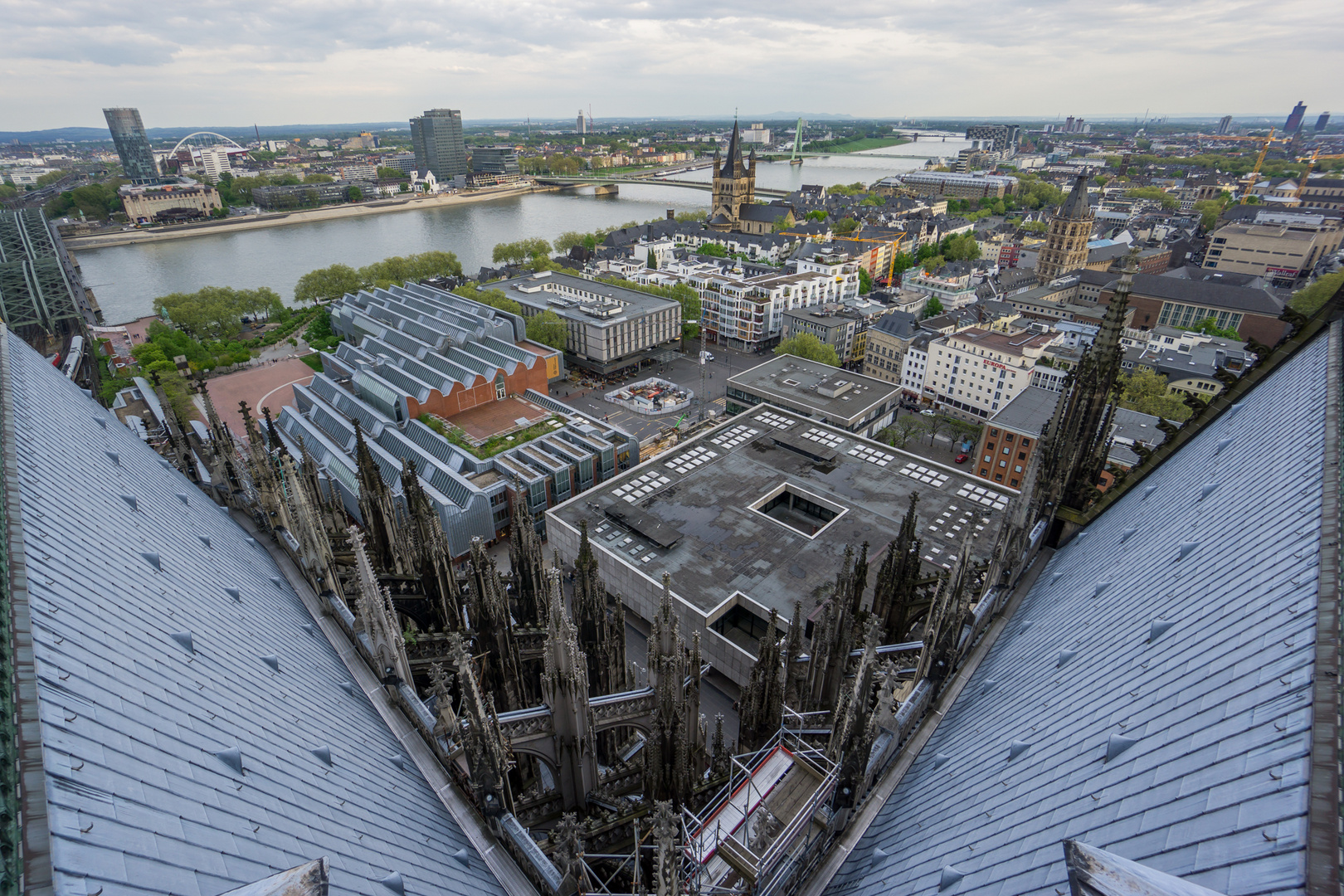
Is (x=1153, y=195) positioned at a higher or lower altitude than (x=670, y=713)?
lower

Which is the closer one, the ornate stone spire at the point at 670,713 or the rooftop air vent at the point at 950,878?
the rooftop air vent at the point at 950,878

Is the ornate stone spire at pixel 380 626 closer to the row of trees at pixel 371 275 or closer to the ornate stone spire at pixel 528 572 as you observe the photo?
the ornate stone spire at pixel 528 572

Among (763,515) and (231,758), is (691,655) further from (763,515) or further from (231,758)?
(763,515)

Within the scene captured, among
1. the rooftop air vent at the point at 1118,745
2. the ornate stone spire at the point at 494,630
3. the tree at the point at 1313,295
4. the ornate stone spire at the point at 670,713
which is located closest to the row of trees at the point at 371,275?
the ornate stone spire at the point at 494,630

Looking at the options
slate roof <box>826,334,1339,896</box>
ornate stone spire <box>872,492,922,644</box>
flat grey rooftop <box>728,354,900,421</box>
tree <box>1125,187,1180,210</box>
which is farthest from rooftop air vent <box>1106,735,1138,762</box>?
tree <box>1125,187,1180,210</box>

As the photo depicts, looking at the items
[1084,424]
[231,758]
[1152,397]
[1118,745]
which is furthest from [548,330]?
[1118,745]

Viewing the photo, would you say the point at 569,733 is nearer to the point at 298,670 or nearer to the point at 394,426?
the point at 298,670

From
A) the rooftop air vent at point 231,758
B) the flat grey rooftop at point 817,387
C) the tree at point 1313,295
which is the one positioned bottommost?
the flat grey rooftop at point 817,387

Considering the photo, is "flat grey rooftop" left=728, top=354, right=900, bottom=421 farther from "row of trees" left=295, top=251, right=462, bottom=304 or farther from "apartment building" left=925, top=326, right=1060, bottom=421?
"row of trees" left=295, top=251, right=462, bottom=304
